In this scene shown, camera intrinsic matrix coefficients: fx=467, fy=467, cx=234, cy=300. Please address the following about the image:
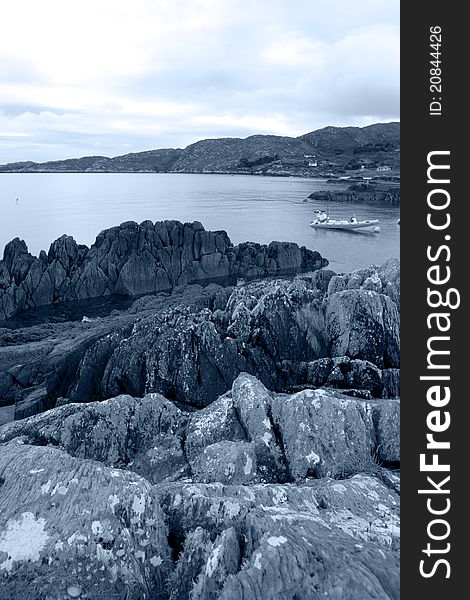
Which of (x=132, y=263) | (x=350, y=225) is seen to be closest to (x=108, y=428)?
(x=132, y=263)

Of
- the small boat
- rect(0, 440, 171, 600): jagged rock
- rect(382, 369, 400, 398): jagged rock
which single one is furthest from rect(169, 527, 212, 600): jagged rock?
the small boat

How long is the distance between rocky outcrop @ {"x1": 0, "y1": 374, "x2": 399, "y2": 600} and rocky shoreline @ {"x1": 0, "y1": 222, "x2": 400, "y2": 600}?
0.03 meters

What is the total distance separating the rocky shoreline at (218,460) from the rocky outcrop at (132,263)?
124 ft

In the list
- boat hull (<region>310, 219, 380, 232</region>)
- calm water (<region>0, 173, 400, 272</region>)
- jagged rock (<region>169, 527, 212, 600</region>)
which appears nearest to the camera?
jagged rock (<region>169, 527, 212, 600</region>)

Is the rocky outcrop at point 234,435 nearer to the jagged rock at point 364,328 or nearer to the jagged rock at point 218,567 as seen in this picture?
the jagged rock at point 218,567

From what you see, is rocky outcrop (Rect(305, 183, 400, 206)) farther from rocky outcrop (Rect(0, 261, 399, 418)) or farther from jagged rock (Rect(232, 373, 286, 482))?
jagged rock (Rect(232, 373, 286, 482))

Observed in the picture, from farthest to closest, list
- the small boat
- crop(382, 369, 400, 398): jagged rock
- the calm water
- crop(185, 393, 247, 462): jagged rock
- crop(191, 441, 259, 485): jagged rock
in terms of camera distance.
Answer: the small boat
the calm water
crop(382, 369, 400, 398): jagged rock
crop(185, 393, 247, 462): jagged rock
crop(191, 441, 259, 485): jagged rock

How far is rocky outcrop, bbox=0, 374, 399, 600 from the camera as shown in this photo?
7668 mm

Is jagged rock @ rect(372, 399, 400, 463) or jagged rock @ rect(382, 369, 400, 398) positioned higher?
jagged rock @ rect(372, 399, 400, 463)

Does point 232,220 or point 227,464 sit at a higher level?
point 232,220

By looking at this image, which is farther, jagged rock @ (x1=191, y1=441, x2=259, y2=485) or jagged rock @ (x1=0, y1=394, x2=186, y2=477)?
jagged rock @ (x1=0, y1=394, x2=186, y2=477)

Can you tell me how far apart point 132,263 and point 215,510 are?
63190 mm

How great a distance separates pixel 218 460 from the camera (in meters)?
13.3

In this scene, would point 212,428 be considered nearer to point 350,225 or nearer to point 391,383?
point 391,383
